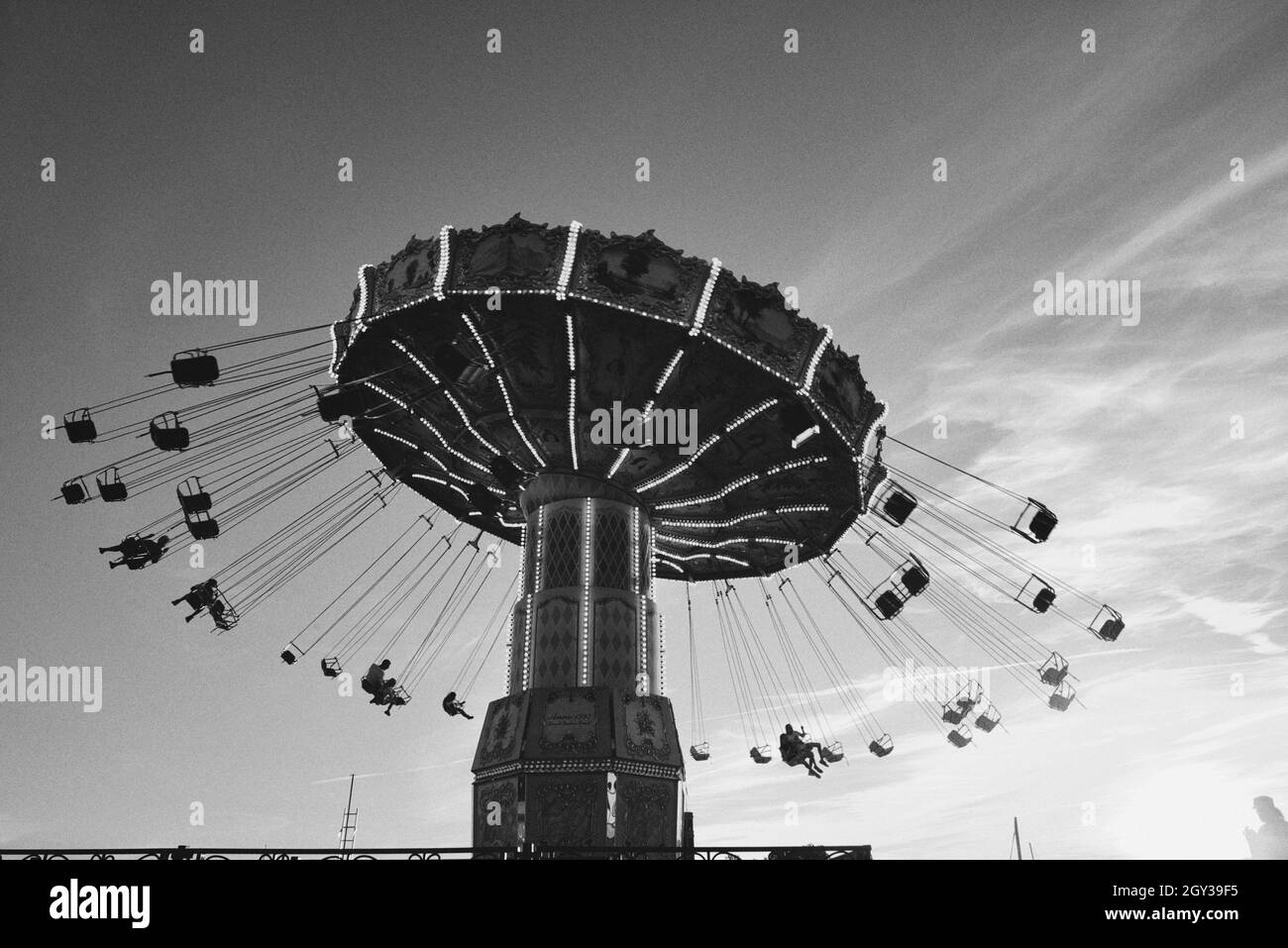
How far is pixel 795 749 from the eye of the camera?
19031mm

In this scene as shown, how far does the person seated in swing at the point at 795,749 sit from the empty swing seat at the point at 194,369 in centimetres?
1193

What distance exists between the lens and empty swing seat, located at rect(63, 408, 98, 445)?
1487cm

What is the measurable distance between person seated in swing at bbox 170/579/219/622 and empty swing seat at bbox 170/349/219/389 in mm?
4515

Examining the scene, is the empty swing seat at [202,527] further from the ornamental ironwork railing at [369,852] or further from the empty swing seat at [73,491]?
the ornamental ironwork railing at [369,852]

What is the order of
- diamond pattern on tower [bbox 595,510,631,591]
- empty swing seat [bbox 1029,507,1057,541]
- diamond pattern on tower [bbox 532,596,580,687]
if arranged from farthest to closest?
empty swing seat [bbox 1029,507,1057,541] → diamond pattern on tower [bbox 595,510,631,591] → diamond pattern on tower [bbox 532,596,580,687]

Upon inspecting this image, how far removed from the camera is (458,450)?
1920 centimetres

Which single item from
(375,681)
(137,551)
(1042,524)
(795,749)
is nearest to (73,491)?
(137,551)

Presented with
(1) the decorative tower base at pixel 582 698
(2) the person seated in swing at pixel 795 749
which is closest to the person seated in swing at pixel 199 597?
(1) the decorative tower base at pixel 582 698

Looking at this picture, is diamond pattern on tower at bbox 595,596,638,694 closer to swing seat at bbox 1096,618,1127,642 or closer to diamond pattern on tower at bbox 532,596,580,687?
diamond pattern on tower at bbox 532,596,580,687

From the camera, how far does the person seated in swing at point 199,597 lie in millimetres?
17719

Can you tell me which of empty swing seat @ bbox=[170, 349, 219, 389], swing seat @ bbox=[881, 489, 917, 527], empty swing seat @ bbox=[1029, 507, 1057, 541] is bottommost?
empty swing seat @ bbox=[1029, 507, 1057, 541]

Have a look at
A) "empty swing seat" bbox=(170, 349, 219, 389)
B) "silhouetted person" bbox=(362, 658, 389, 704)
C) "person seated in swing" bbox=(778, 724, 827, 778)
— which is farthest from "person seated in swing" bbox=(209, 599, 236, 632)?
"person seated in swing" bbox=(778, 724, 827, 778)

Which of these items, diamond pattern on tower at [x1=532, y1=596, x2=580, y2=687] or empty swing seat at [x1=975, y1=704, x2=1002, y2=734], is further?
empty swing seat at [x1=975, y1=704, x2=1002, y2=734]
